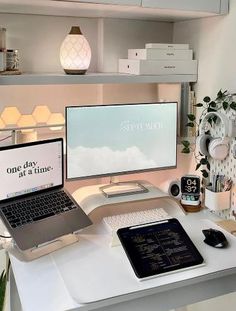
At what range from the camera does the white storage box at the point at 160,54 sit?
190cm

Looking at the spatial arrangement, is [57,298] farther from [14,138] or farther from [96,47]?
[96,47]

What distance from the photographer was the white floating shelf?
1.66 metres

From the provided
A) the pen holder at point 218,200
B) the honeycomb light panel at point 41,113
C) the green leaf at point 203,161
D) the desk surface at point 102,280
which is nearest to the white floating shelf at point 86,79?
the honeycomb light panel at point 41,113

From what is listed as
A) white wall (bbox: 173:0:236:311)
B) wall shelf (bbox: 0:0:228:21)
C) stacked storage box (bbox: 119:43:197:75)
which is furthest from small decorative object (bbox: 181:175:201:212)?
wall shelf (bbox: 0:0:228:21)

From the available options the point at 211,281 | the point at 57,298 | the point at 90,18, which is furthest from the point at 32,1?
the point at 211,281

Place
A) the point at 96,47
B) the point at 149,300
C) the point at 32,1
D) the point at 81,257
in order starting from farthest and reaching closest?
1. the point at 96,47
2. the point at 32,1
3. the point at 81,257
4. the point at 149,300

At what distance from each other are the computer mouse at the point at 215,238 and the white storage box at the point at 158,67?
810 mm

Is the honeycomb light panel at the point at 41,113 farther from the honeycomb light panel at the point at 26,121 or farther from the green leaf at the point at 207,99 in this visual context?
the green leaf at the point at 207,99

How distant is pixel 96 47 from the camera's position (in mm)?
2104

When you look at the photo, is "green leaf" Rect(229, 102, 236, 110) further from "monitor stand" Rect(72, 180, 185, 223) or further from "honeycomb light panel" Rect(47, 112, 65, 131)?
"honeycomb light panel" Rect(47, 112, 65, 131)

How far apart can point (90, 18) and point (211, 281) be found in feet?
4.62

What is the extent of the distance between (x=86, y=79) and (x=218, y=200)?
0.82 meters

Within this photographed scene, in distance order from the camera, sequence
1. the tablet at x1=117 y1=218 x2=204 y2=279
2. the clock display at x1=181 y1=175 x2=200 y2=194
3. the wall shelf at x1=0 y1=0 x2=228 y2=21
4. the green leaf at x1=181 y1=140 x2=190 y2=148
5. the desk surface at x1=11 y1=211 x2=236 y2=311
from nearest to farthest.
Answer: the desk surface at x1=11 y1=211 x2=236 y2=311, the tablet at x1=117 y1=218 x2=204 y2=279, the wall shelf at x1=0 y1=0 x2=228 y2=21, the clock display at x1=181 y1=175 x2=200 y2=194, the green leaf at x1=181 y1=140 x2=190 y2=148

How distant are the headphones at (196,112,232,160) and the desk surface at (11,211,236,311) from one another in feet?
1.41
